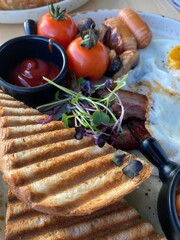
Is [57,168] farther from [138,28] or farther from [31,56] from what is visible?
[138,28]

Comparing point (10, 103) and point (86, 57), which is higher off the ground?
point (86, 57)

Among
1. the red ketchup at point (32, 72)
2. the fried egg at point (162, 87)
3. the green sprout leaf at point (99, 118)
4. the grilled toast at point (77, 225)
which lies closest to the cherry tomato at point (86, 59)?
the red ketchup at point (32, 72)

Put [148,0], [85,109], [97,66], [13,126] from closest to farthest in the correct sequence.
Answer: [13,126]
[85,109]
[97,66]
[148,0]

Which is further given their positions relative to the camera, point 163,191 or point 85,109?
point 85,109

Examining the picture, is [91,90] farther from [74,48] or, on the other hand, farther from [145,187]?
[145,187]

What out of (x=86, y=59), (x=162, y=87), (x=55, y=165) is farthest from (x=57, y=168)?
(x=162, y=87)

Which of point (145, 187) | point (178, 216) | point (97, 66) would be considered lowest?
point (145, 187)

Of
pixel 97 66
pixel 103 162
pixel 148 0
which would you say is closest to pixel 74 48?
pixel 97 66

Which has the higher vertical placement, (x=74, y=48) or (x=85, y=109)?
(x=74, y=48)

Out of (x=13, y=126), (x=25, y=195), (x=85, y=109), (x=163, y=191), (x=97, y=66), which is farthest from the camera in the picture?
(x=97, y=66)
